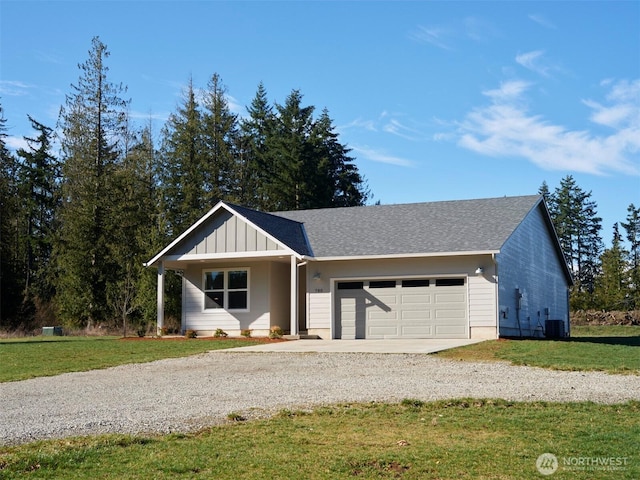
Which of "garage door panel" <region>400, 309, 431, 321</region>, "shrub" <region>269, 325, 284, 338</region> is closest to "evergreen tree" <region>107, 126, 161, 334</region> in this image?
"shrub" <region>269, 325, 284, 338</region>

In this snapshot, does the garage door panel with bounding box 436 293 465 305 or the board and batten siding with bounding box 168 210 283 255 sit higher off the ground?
the board and batten siding with bounding box 168 210 283 255

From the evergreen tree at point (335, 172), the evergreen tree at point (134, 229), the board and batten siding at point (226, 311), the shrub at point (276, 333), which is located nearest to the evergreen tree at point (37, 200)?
the evergreen tree at point (134, 229)

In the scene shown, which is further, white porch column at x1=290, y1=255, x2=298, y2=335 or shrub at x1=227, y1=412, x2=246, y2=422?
white porch column at x1=290, y1=255, x2=298, y2=335

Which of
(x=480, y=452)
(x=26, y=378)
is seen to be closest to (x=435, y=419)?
(x=480, y=452)

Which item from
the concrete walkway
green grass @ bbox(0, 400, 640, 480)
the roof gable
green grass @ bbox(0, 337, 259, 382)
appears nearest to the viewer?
green grass @ bbox(0, 400, 640, 480)

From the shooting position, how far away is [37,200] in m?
49.0

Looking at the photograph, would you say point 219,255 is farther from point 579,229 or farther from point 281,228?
point 579,229

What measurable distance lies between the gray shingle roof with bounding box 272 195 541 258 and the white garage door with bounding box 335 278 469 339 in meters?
1.16

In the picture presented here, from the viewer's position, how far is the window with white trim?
26078 mm

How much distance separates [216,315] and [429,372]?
13.5 meters

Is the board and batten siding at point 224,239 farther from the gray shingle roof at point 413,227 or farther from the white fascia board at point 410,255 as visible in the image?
the white fascia board at point 410,255

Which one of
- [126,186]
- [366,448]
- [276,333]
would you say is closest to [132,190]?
[126,186]

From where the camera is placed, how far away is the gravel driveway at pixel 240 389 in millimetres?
9594

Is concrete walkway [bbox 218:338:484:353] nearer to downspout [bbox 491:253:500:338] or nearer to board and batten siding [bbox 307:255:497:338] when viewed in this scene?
downspout [bbox 491:253:500:338]
